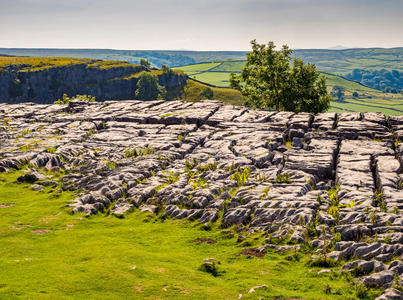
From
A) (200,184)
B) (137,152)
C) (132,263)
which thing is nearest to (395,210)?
(200,184)

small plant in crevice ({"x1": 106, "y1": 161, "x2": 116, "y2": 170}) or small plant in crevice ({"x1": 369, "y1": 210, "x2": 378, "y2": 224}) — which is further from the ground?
small plant in crevice ({"x1": 369, "y1": 210, "x2": 378, "y2": 224})

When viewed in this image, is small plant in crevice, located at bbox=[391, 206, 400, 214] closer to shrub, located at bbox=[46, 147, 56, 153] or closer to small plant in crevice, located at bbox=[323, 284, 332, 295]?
small plant in crevice, located at bbox=[323, 284, 332, 295]

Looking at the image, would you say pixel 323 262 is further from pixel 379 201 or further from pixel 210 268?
pixel 379 201

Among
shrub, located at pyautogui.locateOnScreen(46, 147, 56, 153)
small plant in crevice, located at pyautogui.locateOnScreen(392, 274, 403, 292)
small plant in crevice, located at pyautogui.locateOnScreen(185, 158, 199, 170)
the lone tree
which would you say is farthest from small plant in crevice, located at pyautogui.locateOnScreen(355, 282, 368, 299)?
the lone tree

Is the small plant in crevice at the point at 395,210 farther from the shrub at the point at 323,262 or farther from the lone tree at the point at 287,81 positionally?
the lone tree at the point at 287,81

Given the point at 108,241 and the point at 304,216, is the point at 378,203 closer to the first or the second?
the point at 304,216

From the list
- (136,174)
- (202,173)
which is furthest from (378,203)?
(136,174)

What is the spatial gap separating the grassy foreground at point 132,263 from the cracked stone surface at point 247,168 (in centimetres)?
240

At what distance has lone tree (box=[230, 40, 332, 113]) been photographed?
86.1 meters

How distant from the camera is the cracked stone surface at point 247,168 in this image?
2514 centimetres

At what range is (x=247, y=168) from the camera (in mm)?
38969

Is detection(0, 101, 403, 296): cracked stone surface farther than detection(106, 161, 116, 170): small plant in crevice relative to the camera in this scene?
No

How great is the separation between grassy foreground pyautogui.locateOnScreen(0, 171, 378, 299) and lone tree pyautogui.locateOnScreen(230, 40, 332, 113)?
220 ft

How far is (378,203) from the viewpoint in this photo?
27891mm
